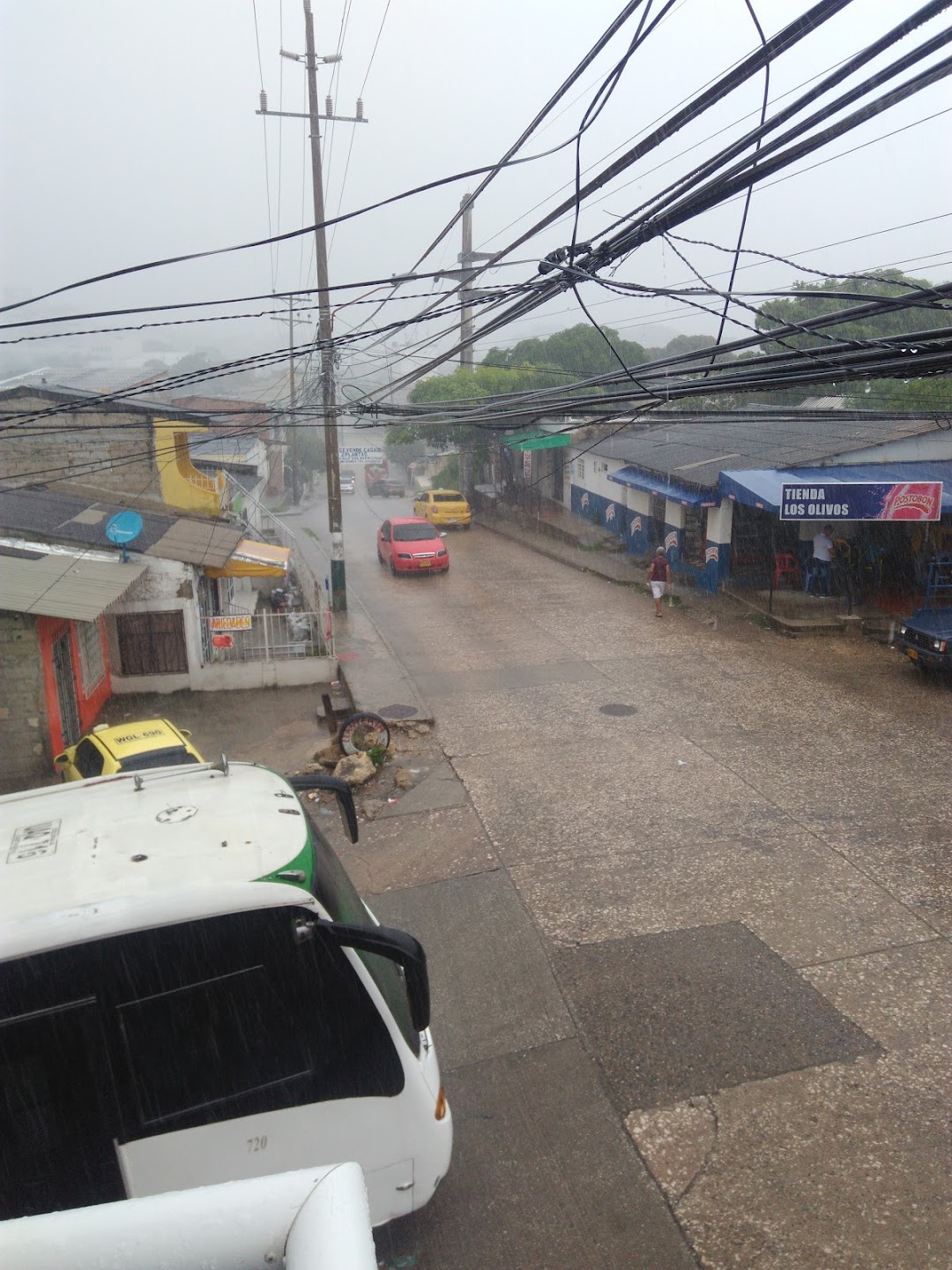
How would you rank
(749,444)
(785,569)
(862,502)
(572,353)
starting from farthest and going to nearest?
(572,353) → (749,444) → (785,569) → (862,502)

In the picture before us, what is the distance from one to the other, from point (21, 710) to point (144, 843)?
787 cm

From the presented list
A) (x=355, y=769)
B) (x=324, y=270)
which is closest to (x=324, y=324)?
(x=324, y=270)

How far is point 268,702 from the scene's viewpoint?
13641 millimetres

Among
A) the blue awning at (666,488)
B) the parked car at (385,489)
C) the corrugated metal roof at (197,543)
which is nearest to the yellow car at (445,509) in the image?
Answer: the blue awning at (666,488)

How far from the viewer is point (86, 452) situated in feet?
60.0

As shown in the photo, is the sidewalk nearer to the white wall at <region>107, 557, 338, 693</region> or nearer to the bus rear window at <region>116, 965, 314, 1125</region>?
the white wall at <region>107, 557, 338, 693</region>

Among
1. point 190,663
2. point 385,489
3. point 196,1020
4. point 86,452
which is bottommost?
point 385,489

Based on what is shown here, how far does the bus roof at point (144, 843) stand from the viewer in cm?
334

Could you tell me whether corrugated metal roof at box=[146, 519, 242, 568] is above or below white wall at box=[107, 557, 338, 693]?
above

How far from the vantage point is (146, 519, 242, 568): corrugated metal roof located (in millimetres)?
13672

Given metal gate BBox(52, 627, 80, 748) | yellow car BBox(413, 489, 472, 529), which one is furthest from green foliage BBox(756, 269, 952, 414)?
metal gate BBox(52, 627, 80, 748)

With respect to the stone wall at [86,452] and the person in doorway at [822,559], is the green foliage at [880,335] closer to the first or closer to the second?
the person in doorway at [822,559]

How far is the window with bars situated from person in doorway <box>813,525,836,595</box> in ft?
46.3

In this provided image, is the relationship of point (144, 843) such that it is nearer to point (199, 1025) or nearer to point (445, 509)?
point (199, 1025)
